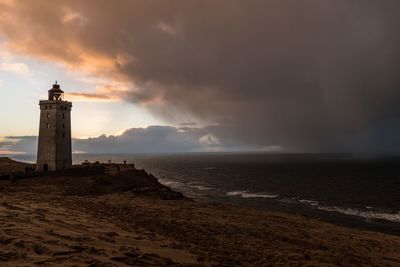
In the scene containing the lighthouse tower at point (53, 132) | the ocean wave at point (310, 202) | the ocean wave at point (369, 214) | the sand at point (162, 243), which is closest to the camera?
the sand at point (162, 243)

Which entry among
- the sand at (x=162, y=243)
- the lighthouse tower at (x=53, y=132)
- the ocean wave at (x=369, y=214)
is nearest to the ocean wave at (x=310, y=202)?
the ocean wave at (x=369, y=214)

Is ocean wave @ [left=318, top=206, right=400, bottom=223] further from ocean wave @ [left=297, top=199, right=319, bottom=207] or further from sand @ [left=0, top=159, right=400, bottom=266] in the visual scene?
sand @ [left=0, top=159, right=400, bottom=266]

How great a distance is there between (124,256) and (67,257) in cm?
175

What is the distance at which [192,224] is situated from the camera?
20.0m

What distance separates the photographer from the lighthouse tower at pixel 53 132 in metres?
50.8

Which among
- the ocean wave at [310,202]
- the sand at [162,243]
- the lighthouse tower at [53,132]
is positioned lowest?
the ocean wave at [310,202]

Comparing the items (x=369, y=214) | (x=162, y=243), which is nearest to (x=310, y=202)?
(x=369, y=214)

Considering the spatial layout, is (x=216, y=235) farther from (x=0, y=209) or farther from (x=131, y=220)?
(x=0, y=209)

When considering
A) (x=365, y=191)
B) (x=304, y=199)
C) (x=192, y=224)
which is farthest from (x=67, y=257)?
(x=365, y=191)

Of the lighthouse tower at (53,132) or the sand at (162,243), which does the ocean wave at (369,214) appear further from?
the lighthouse tower at (53,132)

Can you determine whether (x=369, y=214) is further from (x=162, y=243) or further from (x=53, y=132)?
(x=53, y=132)

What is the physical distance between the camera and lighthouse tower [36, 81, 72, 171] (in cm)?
5081

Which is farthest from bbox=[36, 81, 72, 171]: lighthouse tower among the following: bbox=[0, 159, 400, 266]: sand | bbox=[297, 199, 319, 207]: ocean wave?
bbox=[297, 199, 319, 207]: ocean wave

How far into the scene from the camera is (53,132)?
50844mm
